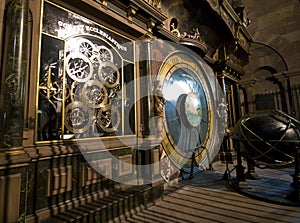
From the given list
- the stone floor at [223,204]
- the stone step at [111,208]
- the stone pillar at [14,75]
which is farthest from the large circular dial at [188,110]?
the stone pillar at [14,75]

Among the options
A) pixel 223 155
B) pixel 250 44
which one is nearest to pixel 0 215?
pixel 223 155

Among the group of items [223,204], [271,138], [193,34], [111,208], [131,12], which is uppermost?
[193,34]

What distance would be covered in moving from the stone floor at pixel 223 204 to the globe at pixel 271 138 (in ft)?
→ 2.06

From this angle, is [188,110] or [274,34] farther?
[274,34]

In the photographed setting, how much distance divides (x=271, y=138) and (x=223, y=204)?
1.37m

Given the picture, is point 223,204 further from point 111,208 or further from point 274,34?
point 274,34

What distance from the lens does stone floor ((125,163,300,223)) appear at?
2.41m

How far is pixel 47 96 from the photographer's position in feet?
7.80

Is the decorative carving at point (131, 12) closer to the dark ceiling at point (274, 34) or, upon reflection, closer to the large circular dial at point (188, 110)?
the large circular dial at point (188, 110)

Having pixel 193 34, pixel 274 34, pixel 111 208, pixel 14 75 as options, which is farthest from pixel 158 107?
pixel 274 34

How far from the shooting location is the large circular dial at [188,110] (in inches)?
172

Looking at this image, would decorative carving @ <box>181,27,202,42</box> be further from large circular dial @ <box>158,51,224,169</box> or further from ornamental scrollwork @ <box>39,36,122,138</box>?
ornamental scrollwork @ <box>39,36,122,138</box>

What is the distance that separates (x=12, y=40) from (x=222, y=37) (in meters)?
6.54

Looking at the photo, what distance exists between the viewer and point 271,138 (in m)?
3.12
